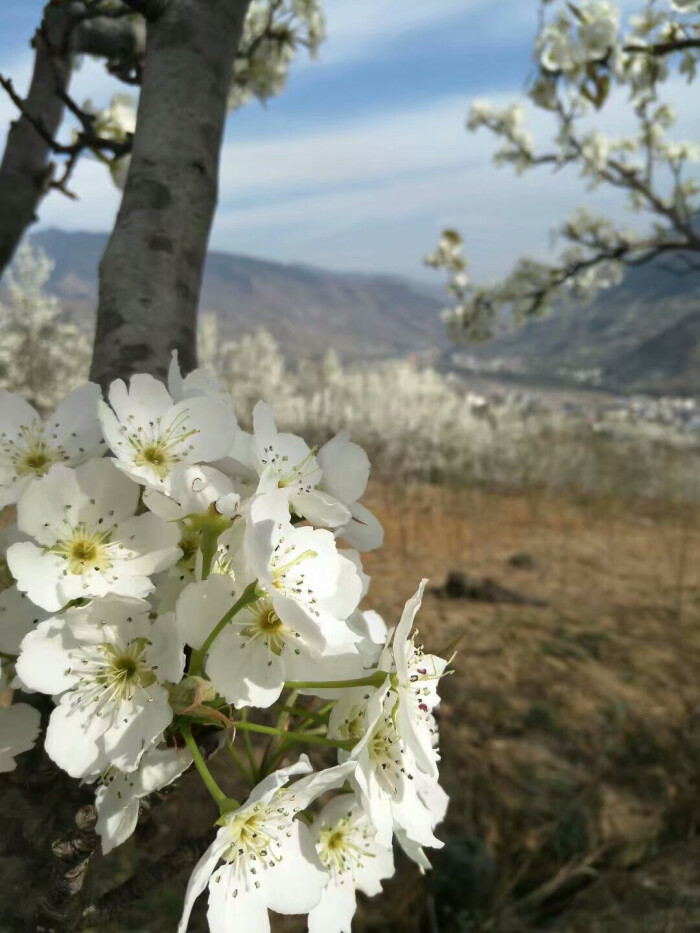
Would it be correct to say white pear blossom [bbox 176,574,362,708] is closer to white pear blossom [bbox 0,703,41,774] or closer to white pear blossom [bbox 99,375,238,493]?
white pear blossom [bbox 99,375,238,493]

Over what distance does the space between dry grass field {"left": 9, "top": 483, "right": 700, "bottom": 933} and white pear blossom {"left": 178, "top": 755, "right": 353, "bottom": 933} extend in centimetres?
27

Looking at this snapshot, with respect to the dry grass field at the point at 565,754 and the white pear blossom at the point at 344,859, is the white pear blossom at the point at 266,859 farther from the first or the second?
the dry grass field at the point at 565,754

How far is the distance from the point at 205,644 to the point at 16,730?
26 centimetres

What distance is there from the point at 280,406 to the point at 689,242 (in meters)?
12.1

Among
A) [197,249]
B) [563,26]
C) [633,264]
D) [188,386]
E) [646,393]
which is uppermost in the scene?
[563,26]

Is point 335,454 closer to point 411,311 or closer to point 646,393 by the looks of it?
point 646,393

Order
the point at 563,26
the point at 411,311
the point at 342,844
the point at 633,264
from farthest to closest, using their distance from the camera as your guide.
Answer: the point at 411,311 → the point at 633,264 → the point at 563,26 → the point at 342,844

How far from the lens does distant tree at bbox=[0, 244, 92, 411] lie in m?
12.5

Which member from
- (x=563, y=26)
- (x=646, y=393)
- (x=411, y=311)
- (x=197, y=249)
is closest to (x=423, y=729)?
(x=197, y=249)

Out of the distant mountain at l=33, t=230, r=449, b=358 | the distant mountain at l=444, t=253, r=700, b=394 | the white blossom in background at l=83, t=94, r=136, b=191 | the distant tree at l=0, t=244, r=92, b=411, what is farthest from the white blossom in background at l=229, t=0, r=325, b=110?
the distant mountain at l=33, t=230, r=449, b=358

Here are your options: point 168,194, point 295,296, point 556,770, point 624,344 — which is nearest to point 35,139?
point 168,194

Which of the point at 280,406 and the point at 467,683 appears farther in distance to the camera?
the point at 280,406

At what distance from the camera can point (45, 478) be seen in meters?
0.71

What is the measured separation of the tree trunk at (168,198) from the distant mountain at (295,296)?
98968 mm
